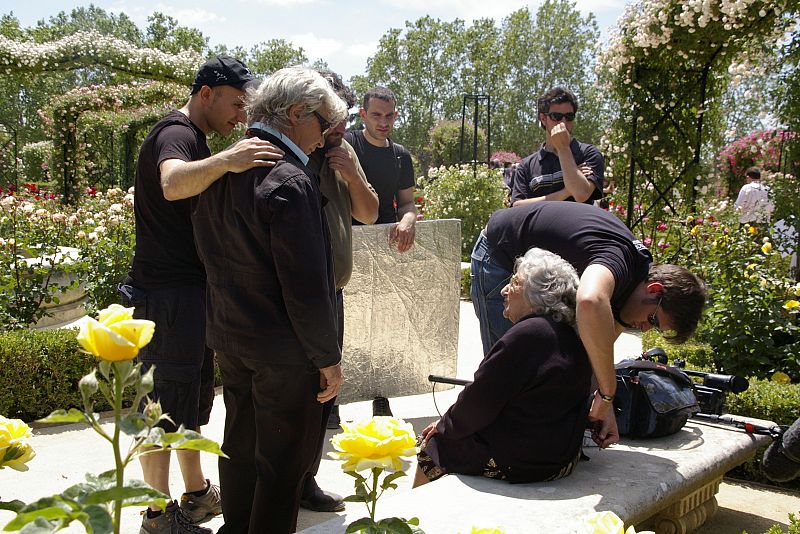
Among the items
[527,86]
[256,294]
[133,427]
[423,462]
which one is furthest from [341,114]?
[527,86]

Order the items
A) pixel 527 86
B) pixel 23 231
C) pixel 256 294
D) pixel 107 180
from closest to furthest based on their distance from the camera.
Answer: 1. pixel 256 294
2. pixel 23 231
3. pixel 107 180
4. pixel 527 86

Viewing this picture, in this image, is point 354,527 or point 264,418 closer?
point 354,527

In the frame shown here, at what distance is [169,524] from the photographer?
259 centimetres

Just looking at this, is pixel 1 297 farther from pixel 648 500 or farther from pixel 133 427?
pixel 133 427

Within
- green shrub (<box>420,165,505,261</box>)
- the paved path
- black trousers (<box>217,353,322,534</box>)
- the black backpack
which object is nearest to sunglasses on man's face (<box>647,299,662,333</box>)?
the black backpack

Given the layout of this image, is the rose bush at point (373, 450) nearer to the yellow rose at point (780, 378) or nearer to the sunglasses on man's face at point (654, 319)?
the sunglasses on man's face at point (654, 319)

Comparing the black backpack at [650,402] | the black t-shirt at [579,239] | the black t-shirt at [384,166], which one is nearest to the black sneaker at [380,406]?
the black t-shirt at [384,166]

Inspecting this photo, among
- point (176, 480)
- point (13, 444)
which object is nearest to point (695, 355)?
point (176, 480)

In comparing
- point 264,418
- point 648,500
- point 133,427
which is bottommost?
point 648,500

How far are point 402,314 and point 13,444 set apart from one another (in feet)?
11.0

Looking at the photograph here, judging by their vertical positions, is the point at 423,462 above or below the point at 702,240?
below

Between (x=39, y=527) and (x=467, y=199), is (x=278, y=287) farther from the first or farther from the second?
(x=467, y=199)

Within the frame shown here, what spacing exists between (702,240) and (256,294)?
496cm

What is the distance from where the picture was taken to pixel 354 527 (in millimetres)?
1126
